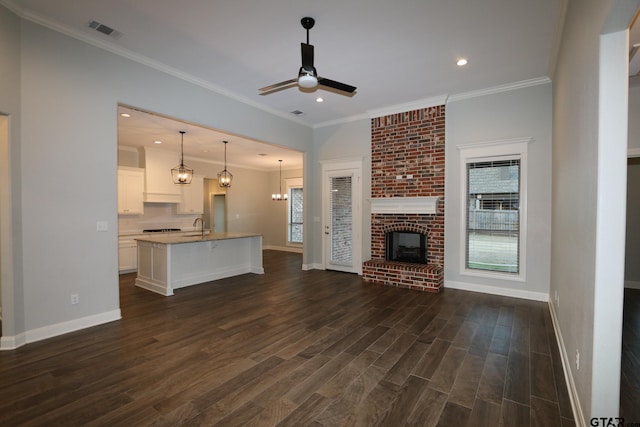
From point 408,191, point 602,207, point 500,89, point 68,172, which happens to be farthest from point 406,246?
point 68,172

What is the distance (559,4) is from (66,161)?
206 inches

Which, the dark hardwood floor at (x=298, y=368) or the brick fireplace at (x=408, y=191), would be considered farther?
the brick fireplace at (x=408, y=191)

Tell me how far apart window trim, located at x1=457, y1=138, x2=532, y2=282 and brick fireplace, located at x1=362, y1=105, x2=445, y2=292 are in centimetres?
34

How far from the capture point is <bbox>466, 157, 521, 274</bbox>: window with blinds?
477 centimetres

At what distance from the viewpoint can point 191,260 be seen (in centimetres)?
548

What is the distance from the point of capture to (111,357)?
2.80m

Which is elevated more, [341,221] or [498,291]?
[341,221]

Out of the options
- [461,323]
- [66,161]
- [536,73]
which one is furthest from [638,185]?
[66,161]

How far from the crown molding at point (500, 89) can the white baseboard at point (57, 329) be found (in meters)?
5.98

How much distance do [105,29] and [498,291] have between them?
Result: 6.30m

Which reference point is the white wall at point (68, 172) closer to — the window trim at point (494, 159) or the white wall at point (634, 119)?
the window trim at point (494, 159)

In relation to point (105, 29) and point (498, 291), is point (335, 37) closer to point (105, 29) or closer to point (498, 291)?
point (105, 29)

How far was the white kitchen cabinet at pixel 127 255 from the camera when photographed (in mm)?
6665

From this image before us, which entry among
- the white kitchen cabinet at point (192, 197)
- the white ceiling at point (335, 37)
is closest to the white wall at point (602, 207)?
the white ceiling at point (335, 37)
